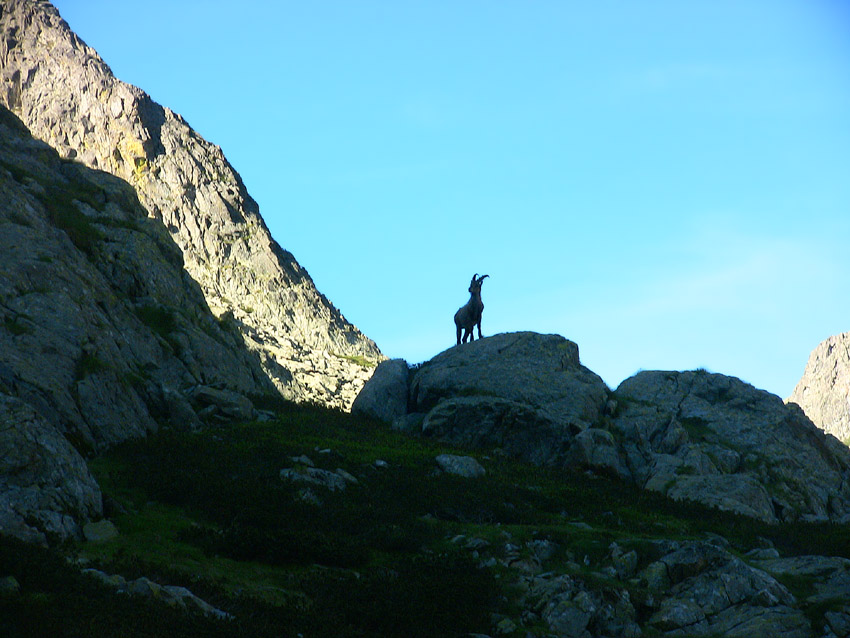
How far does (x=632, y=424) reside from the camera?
3659 centimetres

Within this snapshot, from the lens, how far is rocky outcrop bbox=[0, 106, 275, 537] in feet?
59.4

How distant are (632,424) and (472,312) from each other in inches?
477

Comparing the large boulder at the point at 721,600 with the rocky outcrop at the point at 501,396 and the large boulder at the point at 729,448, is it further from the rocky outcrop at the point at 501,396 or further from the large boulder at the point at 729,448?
the rocky outcrop at the point at 501,396

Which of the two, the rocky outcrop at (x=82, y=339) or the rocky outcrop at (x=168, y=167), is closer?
the rocky outcrop at (x=82, y=339)

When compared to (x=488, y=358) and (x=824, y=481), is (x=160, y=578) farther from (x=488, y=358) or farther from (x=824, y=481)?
(x=824, y=481)

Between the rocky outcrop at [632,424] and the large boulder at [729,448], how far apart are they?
0.17ft

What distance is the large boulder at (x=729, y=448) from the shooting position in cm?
3136

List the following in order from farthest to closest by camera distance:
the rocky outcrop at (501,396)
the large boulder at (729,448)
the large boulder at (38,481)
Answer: the rocky outcrop at (501,396), the large boulder at (729,448), the large boulder at (38,481)

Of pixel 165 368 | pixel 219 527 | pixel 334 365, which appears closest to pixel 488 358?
pixel 165 368

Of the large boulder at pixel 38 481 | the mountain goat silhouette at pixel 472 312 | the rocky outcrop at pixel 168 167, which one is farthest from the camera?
the rocky outcrop at pixel 168 167

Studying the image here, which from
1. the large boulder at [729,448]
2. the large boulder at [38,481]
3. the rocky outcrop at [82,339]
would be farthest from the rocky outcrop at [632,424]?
the large boulder at [38,481]

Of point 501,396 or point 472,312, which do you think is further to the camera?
point 472,312

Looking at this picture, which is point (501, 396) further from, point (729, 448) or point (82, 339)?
point (82, 339)

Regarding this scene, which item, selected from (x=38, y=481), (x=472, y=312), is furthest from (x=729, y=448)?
(x=38, y=481)
